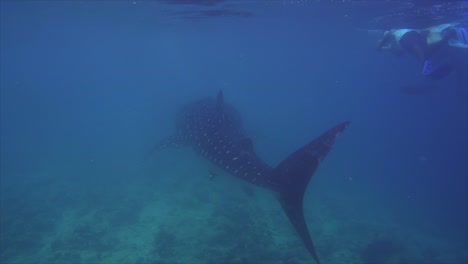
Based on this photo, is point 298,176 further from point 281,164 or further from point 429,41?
point 429,41

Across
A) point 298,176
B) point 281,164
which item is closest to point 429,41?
point 281,164

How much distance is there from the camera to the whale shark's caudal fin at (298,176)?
21.0 feet

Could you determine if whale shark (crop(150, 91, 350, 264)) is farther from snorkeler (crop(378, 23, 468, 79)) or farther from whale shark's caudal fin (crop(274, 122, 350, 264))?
snorkeler (crop(378, 23, 468, 79))

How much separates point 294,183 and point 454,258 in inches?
618

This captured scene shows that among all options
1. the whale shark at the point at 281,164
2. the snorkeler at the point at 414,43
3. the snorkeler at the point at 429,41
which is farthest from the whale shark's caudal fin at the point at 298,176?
the snorkeler at the point at 429,41

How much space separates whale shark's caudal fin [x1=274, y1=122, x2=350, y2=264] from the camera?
21.0 feet

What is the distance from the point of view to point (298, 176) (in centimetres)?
681

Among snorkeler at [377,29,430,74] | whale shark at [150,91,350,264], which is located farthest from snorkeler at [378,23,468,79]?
whale shark at [150,91,350,264]

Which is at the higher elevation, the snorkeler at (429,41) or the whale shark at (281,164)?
the snorkeler at (429,41)

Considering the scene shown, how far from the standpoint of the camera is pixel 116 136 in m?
37.8

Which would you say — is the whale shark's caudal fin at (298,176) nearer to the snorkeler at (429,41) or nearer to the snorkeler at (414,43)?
the snorkeler at (414,43)

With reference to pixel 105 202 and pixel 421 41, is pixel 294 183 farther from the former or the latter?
pixel 105 202

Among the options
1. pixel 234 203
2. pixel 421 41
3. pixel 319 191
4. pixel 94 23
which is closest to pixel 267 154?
pixel 319 191

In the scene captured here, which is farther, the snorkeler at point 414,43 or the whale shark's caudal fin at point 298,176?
the snorkeler at point 414,43
